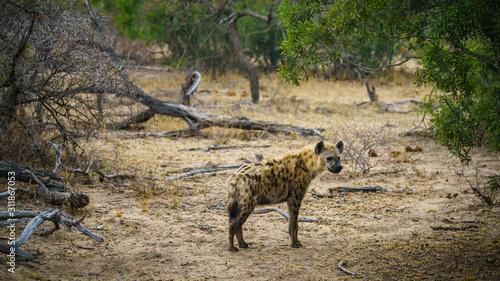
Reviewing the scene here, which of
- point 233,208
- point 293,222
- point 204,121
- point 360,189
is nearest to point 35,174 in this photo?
point 233,208

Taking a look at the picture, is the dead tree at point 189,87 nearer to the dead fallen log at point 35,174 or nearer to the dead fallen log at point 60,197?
the dead fallen log at point 35,174

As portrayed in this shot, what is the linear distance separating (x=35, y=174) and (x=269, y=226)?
325 cm

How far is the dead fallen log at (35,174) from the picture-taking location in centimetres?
627

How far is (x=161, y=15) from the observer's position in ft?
60.9

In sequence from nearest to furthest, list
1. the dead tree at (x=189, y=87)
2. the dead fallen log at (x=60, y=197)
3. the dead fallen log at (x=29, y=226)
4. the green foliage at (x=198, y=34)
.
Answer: the dead fallen log at (x=29, y=226) → the dead fallen log at (x=60, y=197) → the dead tree at (x=189, y=87) → the green foliage at (x=198, y=34)

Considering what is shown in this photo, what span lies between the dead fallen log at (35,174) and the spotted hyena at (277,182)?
256 centimetres

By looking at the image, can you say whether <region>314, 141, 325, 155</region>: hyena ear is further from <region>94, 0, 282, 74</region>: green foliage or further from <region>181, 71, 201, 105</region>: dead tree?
<region>94, 0, 282, 74</region>: green foliage

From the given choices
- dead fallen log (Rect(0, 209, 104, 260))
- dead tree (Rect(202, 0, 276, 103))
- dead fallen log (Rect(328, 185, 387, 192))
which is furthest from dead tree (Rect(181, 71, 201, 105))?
dead fallen log (Rect(0, 209, 104, 260))

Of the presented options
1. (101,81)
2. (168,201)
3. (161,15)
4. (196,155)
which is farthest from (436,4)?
(161,15)

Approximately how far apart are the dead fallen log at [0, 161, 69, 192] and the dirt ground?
305 mm

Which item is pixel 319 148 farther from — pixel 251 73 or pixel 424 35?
pixel 251 73

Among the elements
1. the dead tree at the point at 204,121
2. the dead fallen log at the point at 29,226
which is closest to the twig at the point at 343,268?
the dead fallen log at the point at 29,226

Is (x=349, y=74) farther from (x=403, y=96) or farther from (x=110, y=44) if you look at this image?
(x=110, y=44)

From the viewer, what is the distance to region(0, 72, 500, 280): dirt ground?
16.4ft
